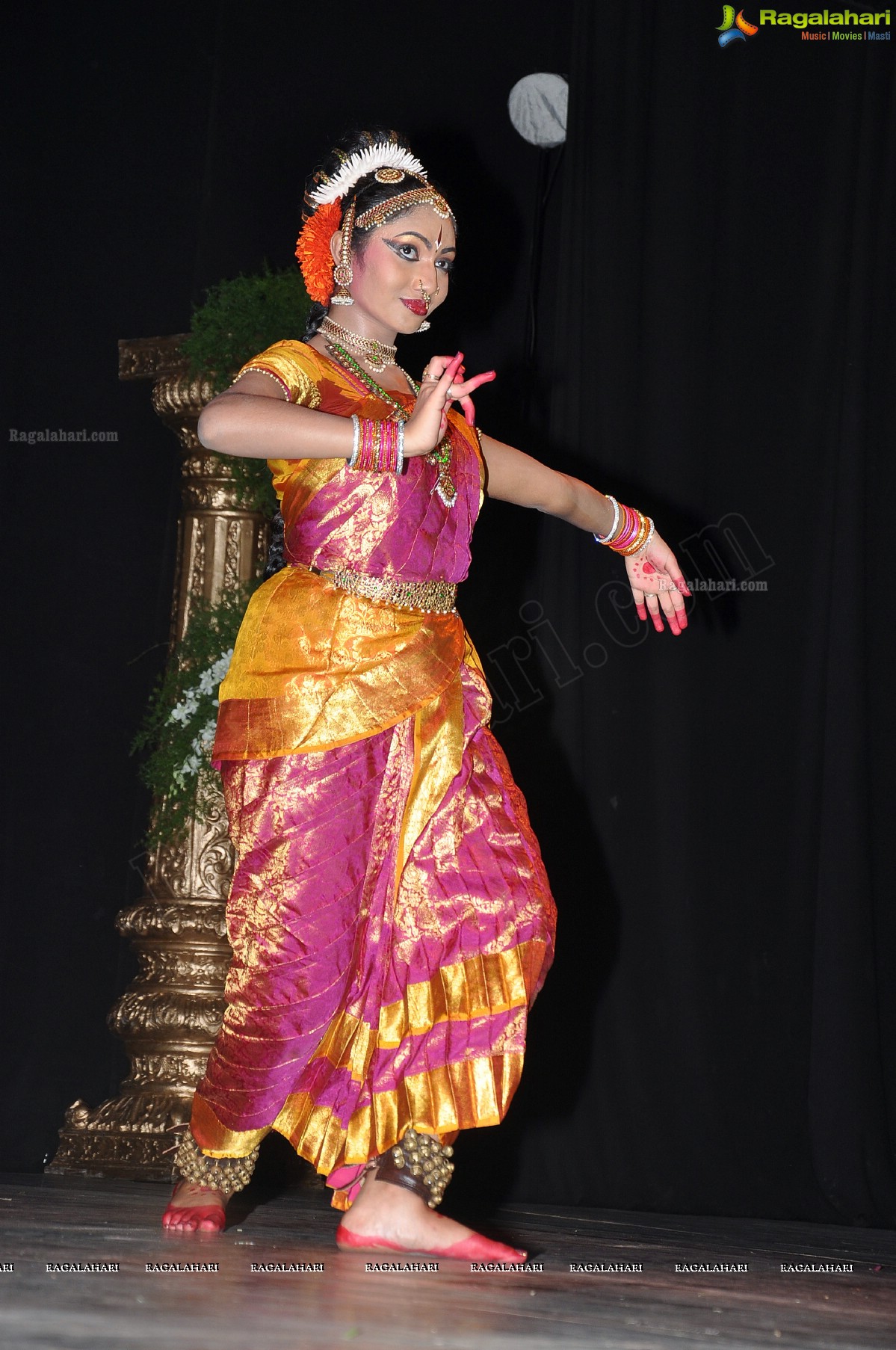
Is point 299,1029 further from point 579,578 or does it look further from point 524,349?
point 524,349

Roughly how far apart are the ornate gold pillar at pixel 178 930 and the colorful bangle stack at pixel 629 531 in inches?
44.3

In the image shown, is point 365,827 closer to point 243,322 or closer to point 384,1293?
point 384,1293

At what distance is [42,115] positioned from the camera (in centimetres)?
372

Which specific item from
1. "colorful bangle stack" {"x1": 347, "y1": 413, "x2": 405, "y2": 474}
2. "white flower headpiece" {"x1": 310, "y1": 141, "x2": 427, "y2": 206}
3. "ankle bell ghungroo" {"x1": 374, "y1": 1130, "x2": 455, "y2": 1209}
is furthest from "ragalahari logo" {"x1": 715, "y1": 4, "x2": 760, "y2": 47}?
"ankle bell ghungroo" {"x1": 374, "y1": 1130, "x2": 455, "y2": 1209}

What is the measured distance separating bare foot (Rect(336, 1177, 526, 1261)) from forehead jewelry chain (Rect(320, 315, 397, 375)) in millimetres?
A: 1219

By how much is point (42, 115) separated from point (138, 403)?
82 cm

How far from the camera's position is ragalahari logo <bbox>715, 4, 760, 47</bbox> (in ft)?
10.8

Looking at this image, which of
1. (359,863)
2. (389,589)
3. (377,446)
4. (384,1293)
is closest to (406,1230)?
(384,1293)

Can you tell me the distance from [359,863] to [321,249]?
3.24 feet

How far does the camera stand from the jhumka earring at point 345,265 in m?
2.19

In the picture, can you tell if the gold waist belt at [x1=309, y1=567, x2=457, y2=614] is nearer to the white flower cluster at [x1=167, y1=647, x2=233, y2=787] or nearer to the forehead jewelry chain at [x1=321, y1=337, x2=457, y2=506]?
the forehead jewelry chain at [x1=321, y1=337, x2=457, y2=506]

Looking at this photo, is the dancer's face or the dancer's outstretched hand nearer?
the dancer's face

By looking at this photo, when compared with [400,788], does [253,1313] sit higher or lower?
lower

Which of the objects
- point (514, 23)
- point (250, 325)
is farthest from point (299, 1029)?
point (514, 23)
